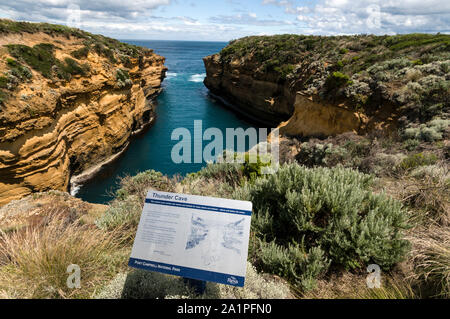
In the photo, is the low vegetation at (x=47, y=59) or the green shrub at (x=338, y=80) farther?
the green shrub at (x=338, y=80)

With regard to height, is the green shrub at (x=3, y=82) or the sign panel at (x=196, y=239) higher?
the green shrub at (x=3, y=82)

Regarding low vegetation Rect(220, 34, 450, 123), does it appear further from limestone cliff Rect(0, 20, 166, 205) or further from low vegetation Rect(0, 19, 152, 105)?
low vegetation Rect(0, 19, 152, 105)

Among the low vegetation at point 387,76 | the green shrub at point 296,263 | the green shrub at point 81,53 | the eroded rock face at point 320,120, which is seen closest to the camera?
the green shrub at point 296,263

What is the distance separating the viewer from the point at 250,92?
38.4 meters

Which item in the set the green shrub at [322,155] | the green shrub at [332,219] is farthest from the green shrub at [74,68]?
the green shrub at [332,219]

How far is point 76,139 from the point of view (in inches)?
811

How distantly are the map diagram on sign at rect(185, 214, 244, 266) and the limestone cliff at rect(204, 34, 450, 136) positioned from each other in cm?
1425

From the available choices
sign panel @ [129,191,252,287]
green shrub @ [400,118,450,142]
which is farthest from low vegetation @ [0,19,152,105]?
green shrub @ [400,118,450,142]

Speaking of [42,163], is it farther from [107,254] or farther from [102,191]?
[107,254]

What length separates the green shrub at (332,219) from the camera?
3.97 metres

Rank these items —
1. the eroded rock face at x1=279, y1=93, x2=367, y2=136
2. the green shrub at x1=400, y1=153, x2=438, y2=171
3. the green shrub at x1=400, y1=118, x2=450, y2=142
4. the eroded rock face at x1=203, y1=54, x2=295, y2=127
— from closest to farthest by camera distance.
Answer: the green shrub at x1=400, y1=153, x2=438, y2=171, the green shrub at x1=400, y1=118, x2=450, y2=142, the eroded rock face at x1=279, y1=93, x2=367, y2=136, the eroded rock face at x1=203, y1=54, x2=295, y2=127

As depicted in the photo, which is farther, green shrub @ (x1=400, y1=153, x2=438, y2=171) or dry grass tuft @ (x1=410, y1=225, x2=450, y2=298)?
green shrub @ (x1=400, y1=153, x2=438, y2=171)

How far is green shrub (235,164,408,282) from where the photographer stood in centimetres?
397

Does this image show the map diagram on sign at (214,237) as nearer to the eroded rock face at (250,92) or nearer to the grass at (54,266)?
the grass at (54,266)
